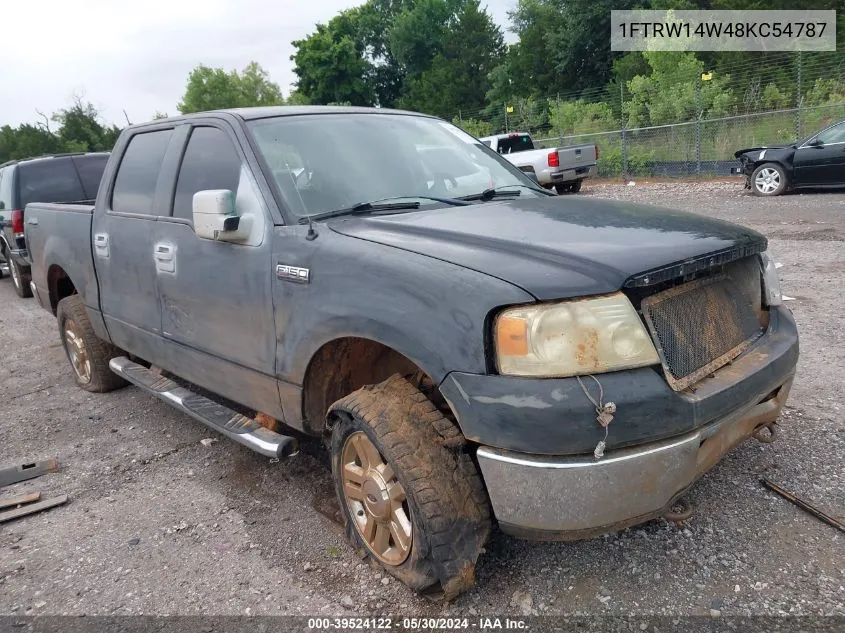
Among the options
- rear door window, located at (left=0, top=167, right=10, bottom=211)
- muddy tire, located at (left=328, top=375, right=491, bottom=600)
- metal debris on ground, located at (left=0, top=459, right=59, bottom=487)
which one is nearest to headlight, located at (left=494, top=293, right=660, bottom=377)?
muddy tire, located at (left=328, top=375, right=491, bottom=600)

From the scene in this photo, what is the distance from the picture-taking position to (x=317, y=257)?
2762 millimetres

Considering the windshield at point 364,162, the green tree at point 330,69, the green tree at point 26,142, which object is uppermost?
the green tree at point 330,69

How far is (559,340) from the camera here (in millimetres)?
2166

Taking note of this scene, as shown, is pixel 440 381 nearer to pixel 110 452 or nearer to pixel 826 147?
pixel 110 452

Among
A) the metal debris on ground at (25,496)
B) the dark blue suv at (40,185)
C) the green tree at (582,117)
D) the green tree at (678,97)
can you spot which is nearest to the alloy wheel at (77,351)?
the metal debris on ground at (25,496)

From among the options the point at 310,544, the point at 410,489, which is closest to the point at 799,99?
the point at 310,544

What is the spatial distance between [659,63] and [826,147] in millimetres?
17059

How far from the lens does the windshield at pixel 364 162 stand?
318 cm

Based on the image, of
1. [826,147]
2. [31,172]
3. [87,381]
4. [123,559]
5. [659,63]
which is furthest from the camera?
[659,63]

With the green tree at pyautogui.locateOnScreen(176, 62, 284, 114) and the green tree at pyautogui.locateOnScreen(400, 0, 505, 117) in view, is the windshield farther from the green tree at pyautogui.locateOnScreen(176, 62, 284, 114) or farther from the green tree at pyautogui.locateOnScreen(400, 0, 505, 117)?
the green tree at pyautogui.locateOnScreen(176, 62, 284, 114)

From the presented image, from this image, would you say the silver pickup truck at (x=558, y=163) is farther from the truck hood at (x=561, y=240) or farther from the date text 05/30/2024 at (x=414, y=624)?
the date text 05/30/2024 at (x=414, y=624)

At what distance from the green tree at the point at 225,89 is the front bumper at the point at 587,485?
81.2m

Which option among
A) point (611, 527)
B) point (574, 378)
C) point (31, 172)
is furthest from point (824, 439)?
point (31, 172)

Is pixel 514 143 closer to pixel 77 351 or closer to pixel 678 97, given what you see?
pixel 678 97
